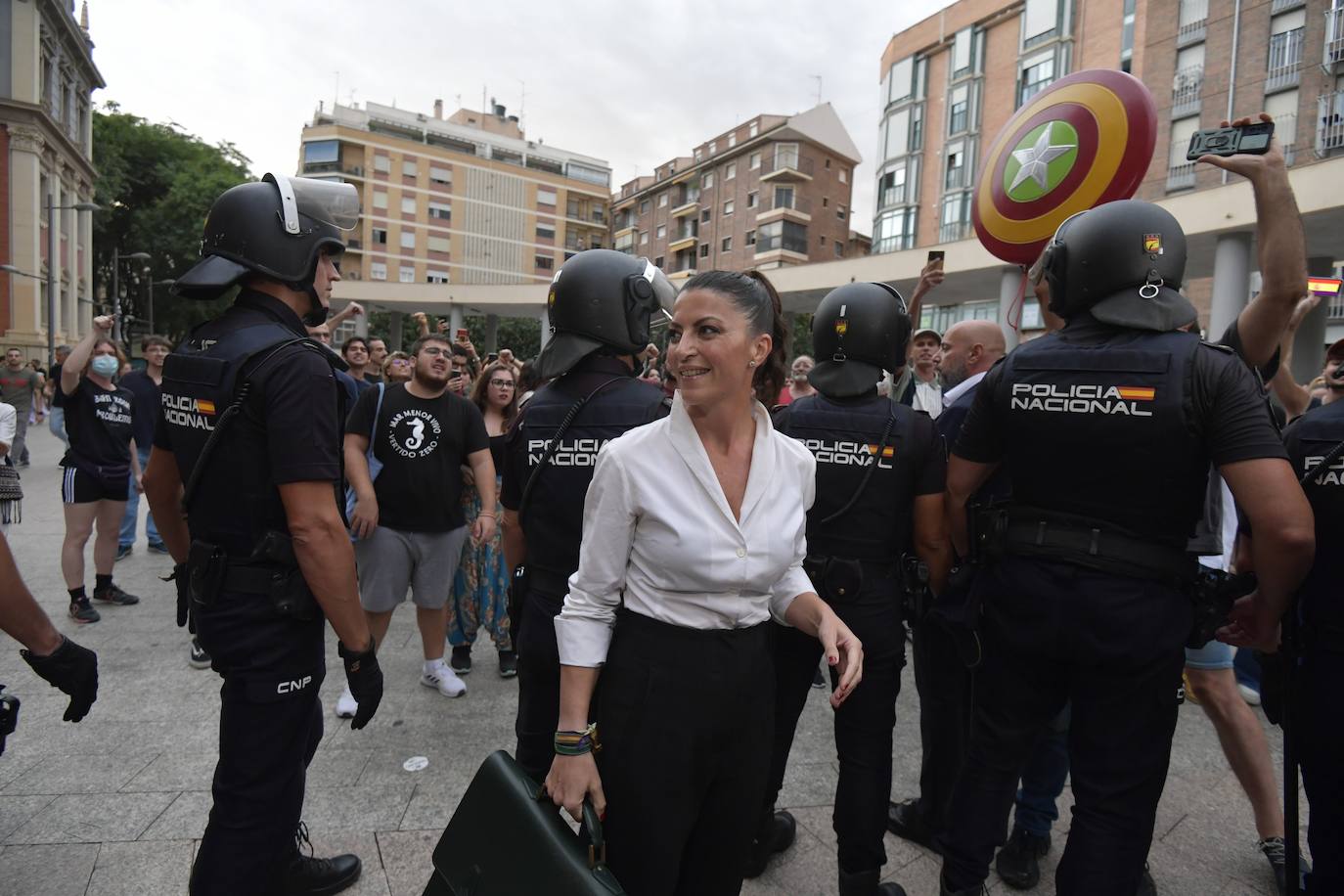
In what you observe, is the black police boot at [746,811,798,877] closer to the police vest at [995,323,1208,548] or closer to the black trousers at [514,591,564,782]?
the black trousers at [514,591,564,782]

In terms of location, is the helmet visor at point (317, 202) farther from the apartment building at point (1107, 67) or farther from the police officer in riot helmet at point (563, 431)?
the apartment building at point (1107, 67)

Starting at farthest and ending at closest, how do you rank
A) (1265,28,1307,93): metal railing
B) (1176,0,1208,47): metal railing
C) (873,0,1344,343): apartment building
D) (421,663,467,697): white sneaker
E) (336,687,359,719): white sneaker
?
1. (1176,0,1208,47): metal railing
2. (1265,28,1307,93): metal railing
3. (873,0,1344,343): apartment building
4. (421,663,467,697): white sneaker
5. (336,687,359,719): white sneaker

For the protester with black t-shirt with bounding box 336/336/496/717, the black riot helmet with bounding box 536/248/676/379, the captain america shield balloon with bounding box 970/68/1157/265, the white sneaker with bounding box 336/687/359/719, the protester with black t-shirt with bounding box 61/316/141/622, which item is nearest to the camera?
the black riot helmet with bounding box 536/248/676/379

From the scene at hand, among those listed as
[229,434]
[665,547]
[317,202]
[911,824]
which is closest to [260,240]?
[317,202]

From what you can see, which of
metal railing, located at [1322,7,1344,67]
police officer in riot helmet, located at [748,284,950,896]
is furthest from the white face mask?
metal railing, located at [1322,7,1344,67]

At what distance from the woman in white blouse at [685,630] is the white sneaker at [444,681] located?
108 inches

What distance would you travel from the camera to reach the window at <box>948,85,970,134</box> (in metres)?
38.2

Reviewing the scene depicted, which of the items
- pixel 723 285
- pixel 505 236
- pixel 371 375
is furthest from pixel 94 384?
pixel 505 236

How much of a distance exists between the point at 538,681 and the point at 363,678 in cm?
52

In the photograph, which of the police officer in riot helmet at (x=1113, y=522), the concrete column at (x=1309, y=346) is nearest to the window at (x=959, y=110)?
the concrete column at (x=1309, y=346)

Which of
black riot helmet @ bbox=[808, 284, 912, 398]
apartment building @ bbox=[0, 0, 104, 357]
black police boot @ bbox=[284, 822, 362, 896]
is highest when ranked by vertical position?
apartment building @ bbox=[0, 0, 104, 357]

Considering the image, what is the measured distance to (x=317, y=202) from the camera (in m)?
2.38

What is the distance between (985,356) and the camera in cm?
357

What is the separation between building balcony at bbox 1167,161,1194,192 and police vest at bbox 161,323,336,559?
34.9 metres
